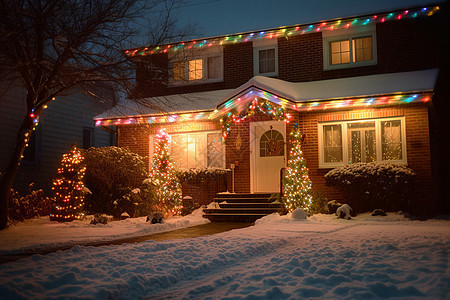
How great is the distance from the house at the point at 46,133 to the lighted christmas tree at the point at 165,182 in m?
3.72

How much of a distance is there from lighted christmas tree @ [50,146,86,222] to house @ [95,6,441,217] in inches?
87.5

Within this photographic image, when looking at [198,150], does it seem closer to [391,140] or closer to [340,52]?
[340,52]

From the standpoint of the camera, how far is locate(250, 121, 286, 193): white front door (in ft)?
46.8

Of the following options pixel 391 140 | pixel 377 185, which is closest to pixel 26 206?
pixel 377 185

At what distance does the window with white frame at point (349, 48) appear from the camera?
14.6 meters

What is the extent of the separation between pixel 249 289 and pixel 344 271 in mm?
1328

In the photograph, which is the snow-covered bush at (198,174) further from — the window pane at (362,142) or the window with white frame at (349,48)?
the window with white frame at (349,48)

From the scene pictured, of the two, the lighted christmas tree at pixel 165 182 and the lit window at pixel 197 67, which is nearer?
the lighted christmas tree at pixel 165 182

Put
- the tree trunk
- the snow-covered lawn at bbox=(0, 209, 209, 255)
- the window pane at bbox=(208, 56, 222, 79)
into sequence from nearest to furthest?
1. the snow-covered lawn at bbox=(0, 209, 209, 255)
2. the tree trunk
3. the window pane at bbox=(208, 56, 222, 79)

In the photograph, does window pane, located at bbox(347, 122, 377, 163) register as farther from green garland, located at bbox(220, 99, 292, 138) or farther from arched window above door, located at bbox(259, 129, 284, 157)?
arched window above door, located at bbox(259, 129, 284, 157)

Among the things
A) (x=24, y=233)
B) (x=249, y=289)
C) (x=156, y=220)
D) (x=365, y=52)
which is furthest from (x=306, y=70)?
(x=249, y=289)

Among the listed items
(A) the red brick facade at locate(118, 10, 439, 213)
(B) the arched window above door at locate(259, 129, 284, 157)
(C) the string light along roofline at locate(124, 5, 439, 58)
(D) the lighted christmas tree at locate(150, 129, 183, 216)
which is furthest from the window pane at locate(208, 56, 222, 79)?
(D) the lighted christmas tree at locate(150, 129, 183, 216)

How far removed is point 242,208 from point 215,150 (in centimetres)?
299

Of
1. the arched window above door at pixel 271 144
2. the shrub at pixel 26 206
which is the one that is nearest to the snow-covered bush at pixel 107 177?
the shrub at pixel 26 206
